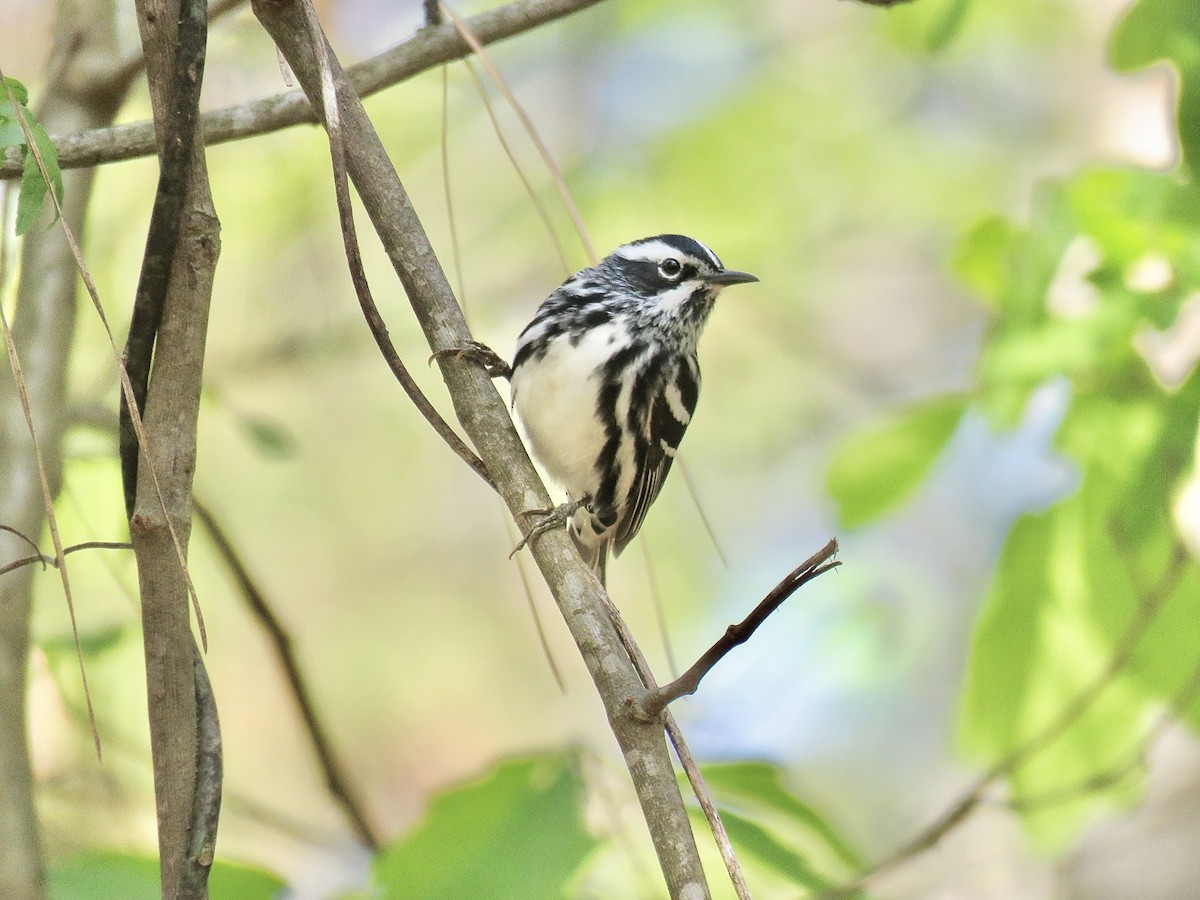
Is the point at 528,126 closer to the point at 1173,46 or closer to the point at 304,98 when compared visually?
the point at 304,98

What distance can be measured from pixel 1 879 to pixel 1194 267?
225 centimetres

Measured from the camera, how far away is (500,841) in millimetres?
1895

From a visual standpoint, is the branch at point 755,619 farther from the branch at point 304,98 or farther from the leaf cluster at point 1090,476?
the leaf cluster at point 1090,476

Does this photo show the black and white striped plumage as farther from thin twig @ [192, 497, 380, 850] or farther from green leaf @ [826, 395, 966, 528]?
thin twig @ [192, 497, 380, 850]

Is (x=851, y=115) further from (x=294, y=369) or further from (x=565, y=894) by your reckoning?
(x=565, y=894)

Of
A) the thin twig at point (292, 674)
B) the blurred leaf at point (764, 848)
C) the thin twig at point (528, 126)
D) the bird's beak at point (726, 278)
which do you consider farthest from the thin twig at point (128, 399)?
the bird's beak at point (726, 278)

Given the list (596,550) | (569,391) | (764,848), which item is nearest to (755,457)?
(596,550)

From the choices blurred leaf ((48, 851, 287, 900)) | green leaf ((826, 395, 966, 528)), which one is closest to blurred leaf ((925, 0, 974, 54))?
green leaf ((826, 395, 966, 528))

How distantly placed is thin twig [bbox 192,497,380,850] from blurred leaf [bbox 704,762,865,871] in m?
1.03

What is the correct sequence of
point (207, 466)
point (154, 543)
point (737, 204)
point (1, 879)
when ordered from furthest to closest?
point (737, 204) < point (207, 466) < point (1, 879) < point (154, 543)

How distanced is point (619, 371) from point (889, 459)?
0.89 m

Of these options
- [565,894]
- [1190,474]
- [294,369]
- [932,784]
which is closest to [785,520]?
[932,784]

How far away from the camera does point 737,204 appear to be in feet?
19.0

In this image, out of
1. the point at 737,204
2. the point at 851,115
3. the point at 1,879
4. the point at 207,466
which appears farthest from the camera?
the point at 851,115
